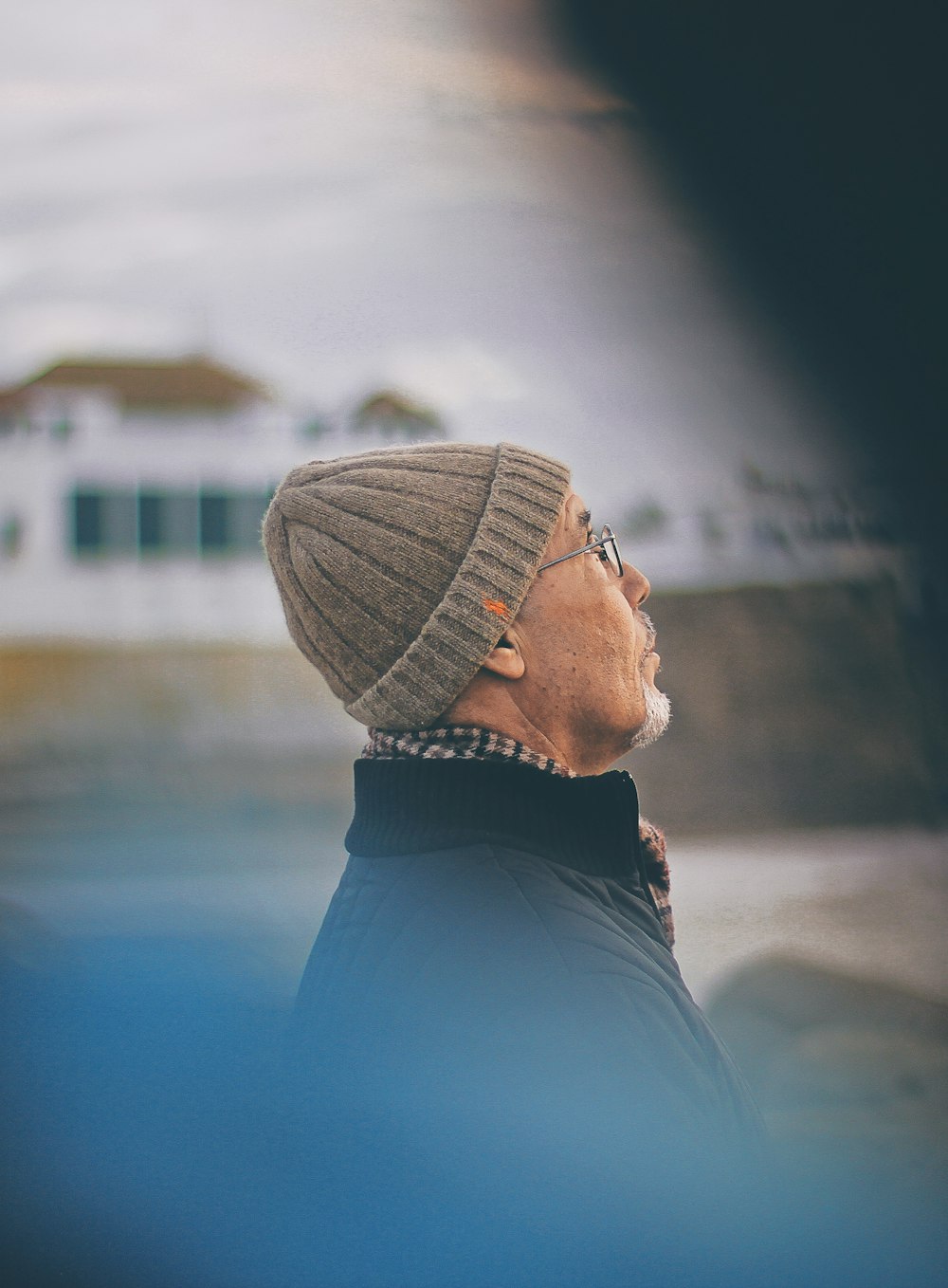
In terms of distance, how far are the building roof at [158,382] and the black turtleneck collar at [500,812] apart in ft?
2.45

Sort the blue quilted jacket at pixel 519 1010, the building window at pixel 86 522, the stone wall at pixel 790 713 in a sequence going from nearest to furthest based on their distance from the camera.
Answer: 1. the blue quilted jacket at pixel 519 1010
2. the building window at pixel 86 522
3. the stone wall at pixel 790 713

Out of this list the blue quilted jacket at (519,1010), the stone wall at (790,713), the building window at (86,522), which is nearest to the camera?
the blue quilted jacket at (519,1010)

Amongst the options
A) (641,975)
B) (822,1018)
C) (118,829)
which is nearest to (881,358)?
(822,1018)

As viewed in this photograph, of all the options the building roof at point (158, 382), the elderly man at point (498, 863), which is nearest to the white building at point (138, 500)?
the building roof at point (158, 382)

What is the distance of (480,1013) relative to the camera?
976 mm

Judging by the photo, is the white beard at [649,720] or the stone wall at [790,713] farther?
the stone wall at [790,713]

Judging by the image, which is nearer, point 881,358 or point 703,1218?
point 703,1218

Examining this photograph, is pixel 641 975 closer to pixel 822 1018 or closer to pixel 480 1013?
pixel 480 1013

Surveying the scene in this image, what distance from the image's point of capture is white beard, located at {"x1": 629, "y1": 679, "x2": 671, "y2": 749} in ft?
3.80

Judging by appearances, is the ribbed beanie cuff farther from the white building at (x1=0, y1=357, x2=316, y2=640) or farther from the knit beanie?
the white building at (x1=0, y1=357, x2=316, y2=640)

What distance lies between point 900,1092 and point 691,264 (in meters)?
1.27

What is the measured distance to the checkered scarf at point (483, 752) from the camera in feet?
3.54

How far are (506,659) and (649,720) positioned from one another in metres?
0.17

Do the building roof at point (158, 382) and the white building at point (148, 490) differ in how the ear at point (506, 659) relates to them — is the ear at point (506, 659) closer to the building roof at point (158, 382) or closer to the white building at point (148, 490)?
the white building at point (148, 490)
